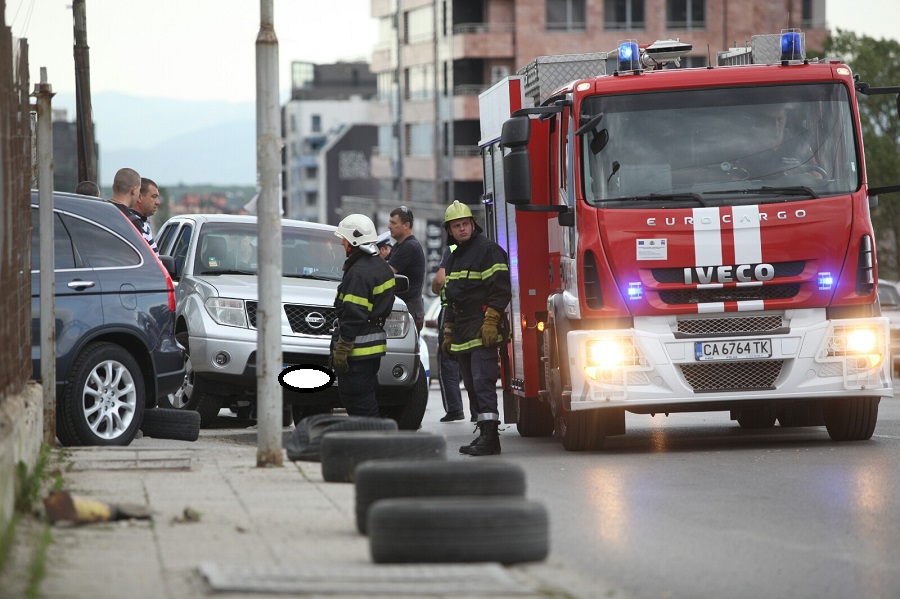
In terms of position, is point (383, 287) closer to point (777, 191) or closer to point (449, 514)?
point (777, 191)

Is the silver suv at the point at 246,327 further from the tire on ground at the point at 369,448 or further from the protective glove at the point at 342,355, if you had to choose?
the tire on ground at the point at 369,448

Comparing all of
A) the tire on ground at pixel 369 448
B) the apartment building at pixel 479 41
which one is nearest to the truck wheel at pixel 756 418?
the tire on ground at pixel 369 448

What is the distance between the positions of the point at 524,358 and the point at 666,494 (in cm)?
411

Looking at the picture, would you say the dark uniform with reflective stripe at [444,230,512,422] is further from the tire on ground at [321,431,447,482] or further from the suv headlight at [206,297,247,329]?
the tire on ground at [321,431,447,482]

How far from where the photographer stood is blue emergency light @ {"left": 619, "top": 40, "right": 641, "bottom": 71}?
42.2 ft

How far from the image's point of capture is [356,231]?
12609mm

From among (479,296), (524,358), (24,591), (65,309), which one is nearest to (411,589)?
(24,591)

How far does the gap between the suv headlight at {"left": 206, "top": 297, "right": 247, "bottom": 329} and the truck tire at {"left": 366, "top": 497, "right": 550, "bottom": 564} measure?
7.51 meters

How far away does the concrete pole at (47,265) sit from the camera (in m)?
11.0

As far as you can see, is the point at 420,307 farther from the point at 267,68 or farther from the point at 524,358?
the point at 267,68

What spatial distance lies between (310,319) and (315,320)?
0.04m

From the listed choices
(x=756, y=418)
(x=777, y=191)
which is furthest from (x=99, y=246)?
(x=756, y=418)

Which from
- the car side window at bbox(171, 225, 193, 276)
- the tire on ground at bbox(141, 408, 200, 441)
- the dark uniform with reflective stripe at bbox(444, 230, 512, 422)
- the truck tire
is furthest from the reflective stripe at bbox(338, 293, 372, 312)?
the truck tire

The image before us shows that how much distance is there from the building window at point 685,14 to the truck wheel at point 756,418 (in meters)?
61.4
